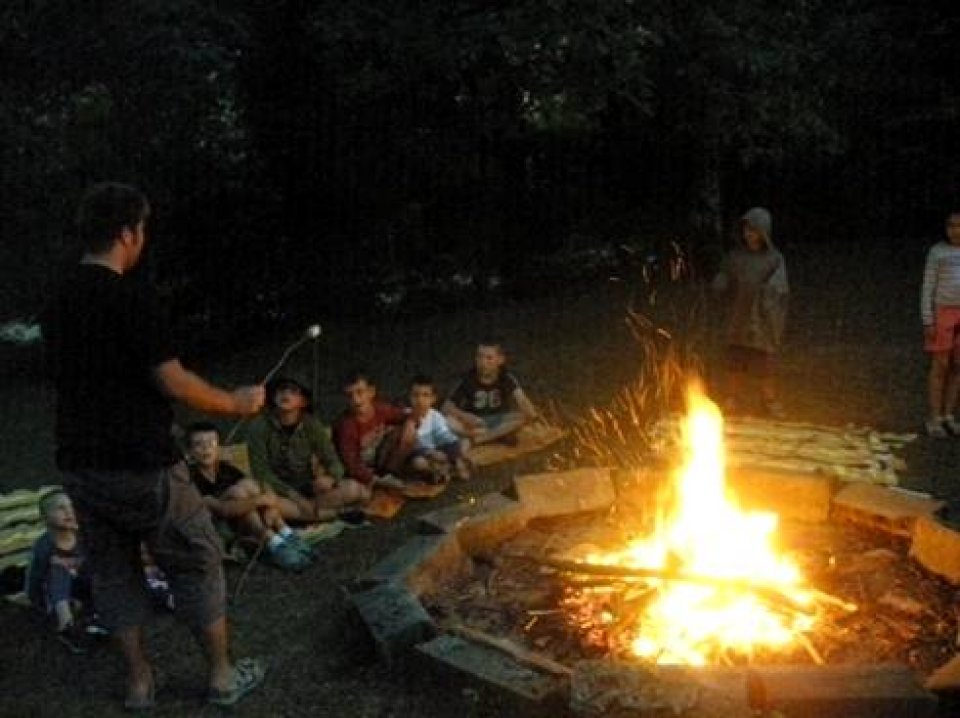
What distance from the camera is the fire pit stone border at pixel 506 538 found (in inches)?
176

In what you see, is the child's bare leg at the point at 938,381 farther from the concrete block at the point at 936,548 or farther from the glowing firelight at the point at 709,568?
the concrete block at the point at 936,548

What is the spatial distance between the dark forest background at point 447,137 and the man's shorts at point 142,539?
662 centimetres

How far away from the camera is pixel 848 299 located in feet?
47.0

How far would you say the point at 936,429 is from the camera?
8242 millimetres

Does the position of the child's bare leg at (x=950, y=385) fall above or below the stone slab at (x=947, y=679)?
above

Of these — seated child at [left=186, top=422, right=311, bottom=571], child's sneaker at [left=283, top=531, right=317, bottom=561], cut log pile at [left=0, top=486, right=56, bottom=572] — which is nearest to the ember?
child's sneaker at [left=283, top=531, right=317, bottom=561]

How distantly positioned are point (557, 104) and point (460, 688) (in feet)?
31.1

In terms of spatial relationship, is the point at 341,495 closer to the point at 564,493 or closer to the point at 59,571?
the point at 564,493

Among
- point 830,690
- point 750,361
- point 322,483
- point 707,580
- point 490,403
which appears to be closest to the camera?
point 830,690

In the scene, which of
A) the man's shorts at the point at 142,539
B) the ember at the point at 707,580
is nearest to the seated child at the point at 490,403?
the ember at the point at 707,580

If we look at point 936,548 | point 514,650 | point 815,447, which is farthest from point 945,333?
point 514,650

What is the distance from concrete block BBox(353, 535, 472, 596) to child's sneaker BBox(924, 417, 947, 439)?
4225mm

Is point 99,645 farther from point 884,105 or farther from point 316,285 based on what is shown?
point 884,105

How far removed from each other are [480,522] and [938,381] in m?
4.16
